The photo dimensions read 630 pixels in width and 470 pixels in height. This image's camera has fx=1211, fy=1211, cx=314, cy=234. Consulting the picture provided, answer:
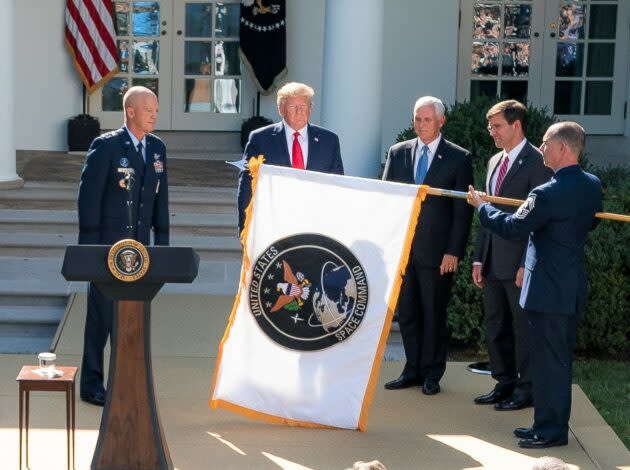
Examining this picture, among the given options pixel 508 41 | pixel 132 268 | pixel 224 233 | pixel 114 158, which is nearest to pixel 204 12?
pixel 508 41

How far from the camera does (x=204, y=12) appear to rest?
14523mm

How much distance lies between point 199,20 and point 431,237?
7.86 metres

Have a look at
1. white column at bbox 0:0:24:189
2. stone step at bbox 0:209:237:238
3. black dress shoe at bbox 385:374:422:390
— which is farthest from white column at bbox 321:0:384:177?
black dress shoe at bbox 385:374:422:390

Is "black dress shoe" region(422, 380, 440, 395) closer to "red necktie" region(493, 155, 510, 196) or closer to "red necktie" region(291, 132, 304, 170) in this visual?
"red necktie" region(493, 155, 510, 196)

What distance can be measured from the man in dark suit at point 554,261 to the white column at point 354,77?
14.2ft

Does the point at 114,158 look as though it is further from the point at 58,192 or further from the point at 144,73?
the point at 144,73

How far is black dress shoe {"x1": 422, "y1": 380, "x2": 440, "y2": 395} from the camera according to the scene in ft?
24.9

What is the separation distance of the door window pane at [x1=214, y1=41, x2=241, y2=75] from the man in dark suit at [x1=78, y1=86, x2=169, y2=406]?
746 centimetres

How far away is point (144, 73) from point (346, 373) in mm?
8576

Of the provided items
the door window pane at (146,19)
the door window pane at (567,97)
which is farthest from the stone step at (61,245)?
the door window pane at (567,97)

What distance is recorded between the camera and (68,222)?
10.6 meters

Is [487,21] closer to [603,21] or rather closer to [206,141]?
[603,21]

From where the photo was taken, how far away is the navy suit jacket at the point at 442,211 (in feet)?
24.2

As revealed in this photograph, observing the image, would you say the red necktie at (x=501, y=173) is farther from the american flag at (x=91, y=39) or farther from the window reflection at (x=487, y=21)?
the american flag at (x=91, y=39)
